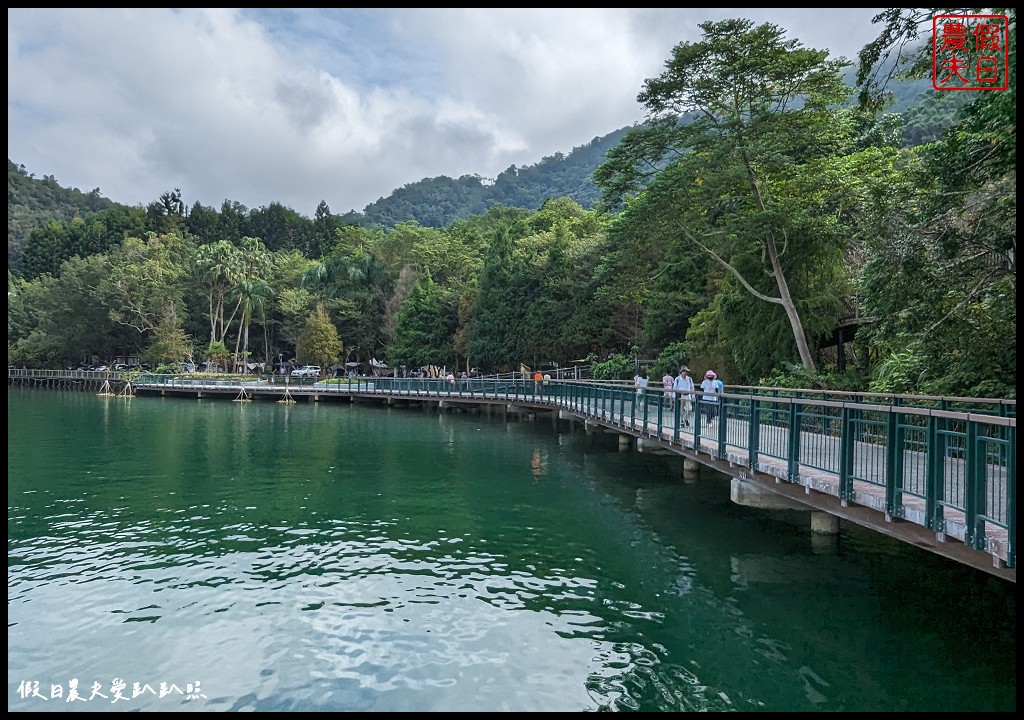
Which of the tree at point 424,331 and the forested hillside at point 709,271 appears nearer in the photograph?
the forested hillside at point 709,271

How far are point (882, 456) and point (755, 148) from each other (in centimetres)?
1409

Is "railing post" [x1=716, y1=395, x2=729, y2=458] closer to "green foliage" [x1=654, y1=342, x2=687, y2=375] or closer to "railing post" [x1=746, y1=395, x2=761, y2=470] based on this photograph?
→ "railing post" [x1=746, y1=395, x2=761, y2=470]

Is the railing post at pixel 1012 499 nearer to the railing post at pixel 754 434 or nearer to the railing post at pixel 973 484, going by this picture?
the railing post at pixel 973 484

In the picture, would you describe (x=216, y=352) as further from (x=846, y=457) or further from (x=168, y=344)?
(x=846, y=457)

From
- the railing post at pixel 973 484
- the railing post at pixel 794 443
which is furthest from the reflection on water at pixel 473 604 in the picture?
the railing post at pixel 973 484

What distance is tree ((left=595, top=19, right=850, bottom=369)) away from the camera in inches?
831

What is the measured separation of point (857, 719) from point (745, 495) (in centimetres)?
653

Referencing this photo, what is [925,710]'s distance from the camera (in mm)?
6746

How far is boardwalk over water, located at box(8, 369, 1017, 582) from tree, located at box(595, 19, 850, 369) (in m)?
7.70

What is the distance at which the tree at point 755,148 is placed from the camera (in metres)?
21.1

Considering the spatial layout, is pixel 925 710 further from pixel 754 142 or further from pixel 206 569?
pixel 754 142

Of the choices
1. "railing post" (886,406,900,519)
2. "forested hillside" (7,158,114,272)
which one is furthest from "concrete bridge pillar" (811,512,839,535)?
"forested hillside" (7,158,114,272)

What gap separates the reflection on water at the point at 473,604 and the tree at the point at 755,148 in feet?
28.5

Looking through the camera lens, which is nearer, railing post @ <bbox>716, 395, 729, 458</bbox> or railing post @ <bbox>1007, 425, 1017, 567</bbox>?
railing post @ <bbox>1007, 425, 1017, 567</bbox>
